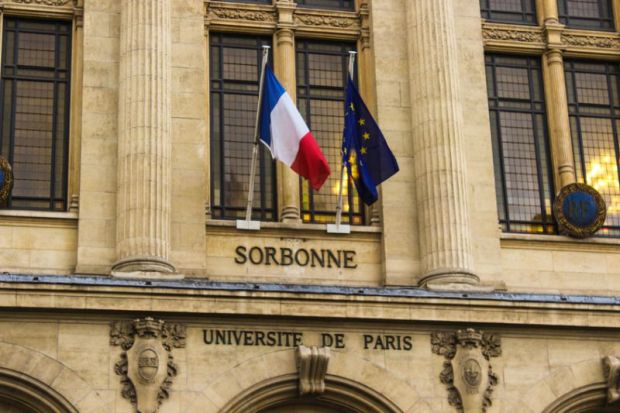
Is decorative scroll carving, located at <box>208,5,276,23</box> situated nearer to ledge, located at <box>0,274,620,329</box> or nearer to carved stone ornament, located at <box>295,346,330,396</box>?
ledge, located at <box>0,274,620,329</box>

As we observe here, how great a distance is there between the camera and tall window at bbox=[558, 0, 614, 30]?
37.5 m

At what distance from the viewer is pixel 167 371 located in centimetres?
3014

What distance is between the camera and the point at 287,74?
1369 inches

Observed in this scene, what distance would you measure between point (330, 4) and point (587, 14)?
6.63 metres

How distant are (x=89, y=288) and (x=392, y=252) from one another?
7013 millimetres

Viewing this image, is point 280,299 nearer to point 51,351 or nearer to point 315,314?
point 315,314

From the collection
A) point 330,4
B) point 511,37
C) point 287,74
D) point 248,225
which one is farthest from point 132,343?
point 511,37

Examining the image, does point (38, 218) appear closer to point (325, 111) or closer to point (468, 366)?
point (325, 111)

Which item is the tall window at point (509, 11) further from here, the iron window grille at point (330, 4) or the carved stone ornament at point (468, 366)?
the carved stone ornament at point (468, 366)

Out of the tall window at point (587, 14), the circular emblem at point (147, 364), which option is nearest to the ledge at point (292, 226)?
the circular emblem at point (147, 364)

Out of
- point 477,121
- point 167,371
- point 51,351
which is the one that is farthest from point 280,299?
point 477,121

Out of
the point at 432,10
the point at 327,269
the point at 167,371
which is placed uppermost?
the point at 432,10

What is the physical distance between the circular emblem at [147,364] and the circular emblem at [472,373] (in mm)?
6468

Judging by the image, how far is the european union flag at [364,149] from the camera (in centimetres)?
3253
